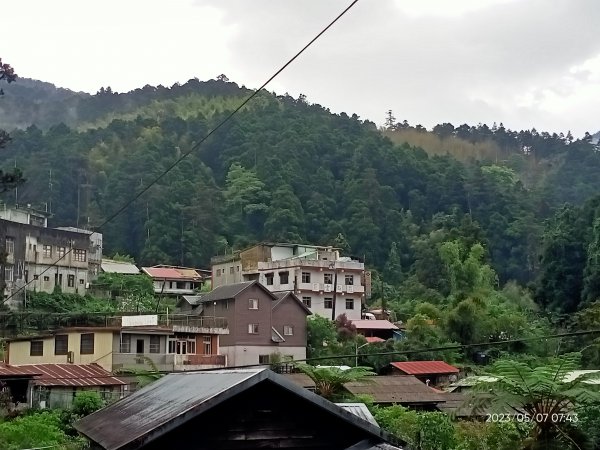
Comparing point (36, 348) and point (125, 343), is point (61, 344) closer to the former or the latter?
point (36, 348)

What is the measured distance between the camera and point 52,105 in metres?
120

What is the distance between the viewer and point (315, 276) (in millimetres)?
43219

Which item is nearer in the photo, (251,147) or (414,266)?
(414,266)

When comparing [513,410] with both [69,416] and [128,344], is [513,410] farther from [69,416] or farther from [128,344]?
[128,344]

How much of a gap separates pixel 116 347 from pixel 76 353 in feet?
4.98

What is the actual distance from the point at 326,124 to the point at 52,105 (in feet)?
199

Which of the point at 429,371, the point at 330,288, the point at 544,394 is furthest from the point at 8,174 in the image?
the point at 330,288

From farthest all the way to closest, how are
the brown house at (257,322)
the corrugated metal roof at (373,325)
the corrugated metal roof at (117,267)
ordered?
the corrugated metal roof at (117,267) < the corrugated metal roof at (373,325) < the brown house at (257,322)

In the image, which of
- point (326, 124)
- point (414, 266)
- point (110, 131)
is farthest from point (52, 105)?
point (414, 266)

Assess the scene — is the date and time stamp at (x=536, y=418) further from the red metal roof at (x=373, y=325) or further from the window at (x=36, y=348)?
the red metal roof at (x=373, y=325)

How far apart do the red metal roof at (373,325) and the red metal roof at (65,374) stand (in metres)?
18.2

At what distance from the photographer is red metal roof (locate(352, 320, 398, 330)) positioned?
40.4 meters

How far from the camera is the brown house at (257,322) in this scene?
1323 inches

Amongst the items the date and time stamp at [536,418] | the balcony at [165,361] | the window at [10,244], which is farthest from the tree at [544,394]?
the window at [10,244]
